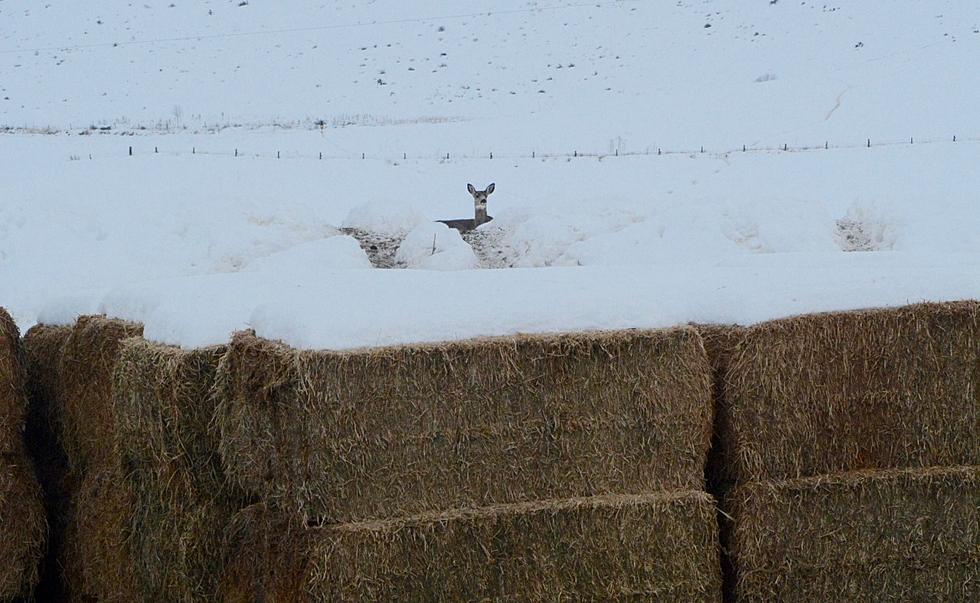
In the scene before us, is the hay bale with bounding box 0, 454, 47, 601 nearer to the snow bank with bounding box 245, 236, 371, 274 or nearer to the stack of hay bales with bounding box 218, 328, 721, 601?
the stack of hay bales with bounding box 218, 328, 721, 601

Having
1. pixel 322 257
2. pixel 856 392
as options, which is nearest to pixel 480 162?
pixel 322 257

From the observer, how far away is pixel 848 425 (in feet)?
17.4

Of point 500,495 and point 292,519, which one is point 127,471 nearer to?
point 292,519

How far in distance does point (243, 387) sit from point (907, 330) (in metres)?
3.03

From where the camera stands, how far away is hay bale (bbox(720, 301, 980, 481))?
520 cm

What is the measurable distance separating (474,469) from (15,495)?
2857 mm

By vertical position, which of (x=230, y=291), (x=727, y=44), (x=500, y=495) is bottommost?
(x=500, y=495)

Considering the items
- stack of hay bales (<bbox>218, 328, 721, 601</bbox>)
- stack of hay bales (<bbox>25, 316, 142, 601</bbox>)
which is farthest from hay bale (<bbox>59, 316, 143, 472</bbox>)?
stack of hay bales (<bbox>218, 328, 721, 601</bbox>)

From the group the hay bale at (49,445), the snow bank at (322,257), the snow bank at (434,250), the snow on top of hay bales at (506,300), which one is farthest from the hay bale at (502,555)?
the snow bank at (434,250)

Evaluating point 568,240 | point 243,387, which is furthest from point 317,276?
point 568,240

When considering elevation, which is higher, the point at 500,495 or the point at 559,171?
the point at 559,171

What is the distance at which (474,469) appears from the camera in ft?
16.2

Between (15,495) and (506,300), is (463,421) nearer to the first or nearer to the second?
(506,300)

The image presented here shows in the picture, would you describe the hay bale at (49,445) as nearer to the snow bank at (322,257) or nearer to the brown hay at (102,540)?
the brown hay at (102,540)
